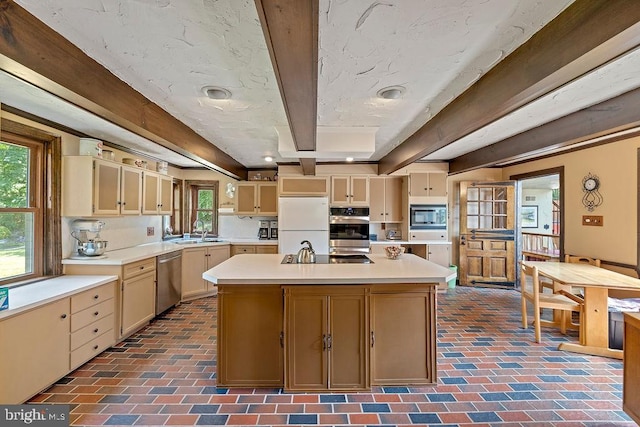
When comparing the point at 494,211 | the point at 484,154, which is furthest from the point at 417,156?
the point at 494,211

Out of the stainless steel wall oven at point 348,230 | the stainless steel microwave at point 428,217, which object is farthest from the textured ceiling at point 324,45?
the stainless steel microwave at point 428,217

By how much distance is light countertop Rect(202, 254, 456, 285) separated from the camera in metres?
2.24

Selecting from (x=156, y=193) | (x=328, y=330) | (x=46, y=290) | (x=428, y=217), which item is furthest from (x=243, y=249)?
(x=428, y=217)

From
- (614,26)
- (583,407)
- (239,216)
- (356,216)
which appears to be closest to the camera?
(614,26)

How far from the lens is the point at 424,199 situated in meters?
5.23

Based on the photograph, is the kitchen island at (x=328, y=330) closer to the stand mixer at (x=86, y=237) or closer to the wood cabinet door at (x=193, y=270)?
the stand mixer at (x=86, y=237)

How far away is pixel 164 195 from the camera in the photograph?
4406 millimetres

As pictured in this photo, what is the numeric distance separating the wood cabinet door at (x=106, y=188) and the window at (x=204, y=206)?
2.34m

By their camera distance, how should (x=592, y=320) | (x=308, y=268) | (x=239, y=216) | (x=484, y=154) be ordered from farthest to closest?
(x=239, y=216) → (x=484, y=154) → (x=592, y=320) → (x=308, y=268)

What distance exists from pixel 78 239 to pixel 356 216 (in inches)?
149

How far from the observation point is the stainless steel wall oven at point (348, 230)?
204 inches

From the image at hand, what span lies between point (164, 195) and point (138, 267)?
54.9 inches

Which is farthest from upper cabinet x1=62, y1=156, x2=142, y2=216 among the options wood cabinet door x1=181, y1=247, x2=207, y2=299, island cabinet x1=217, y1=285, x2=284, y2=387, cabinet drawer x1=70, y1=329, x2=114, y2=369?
island cabinet x1=217, y1=285, x2=284, y2=387

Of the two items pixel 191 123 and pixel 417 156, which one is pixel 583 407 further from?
pixel 191 123
